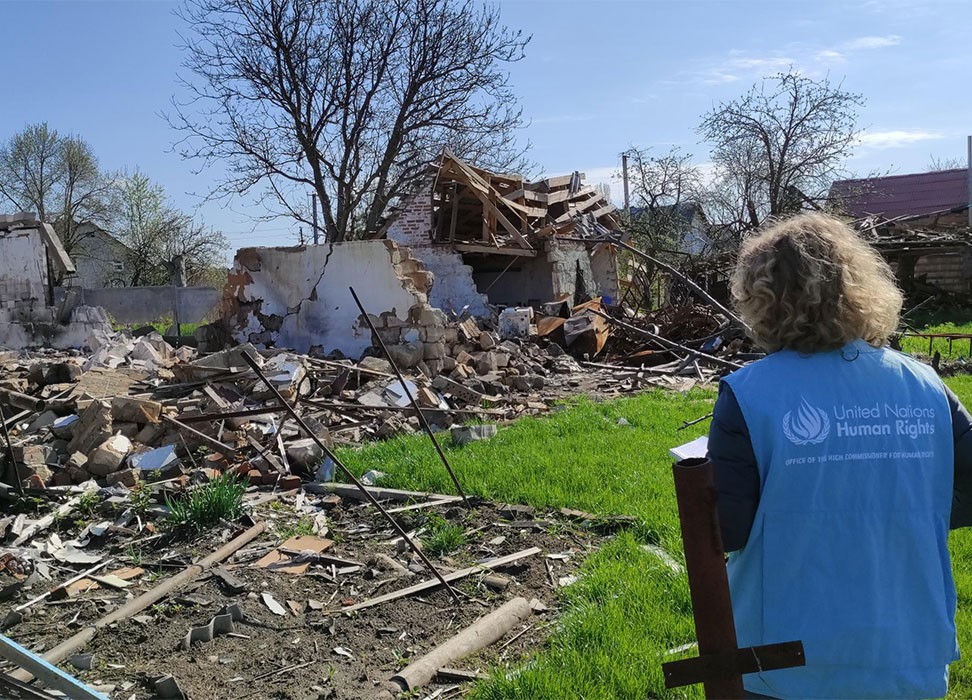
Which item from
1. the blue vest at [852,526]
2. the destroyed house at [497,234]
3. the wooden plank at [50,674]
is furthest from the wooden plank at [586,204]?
the blue vest at [852,526]

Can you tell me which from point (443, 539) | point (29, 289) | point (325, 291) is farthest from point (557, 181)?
point (443, 539)

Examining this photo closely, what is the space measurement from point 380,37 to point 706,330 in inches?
440

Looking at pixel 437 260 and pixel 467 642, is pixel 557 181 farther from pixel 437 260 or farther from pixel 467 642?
pixel 467 642

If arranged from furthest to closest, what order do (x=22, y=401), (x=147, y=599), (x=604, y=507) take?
(x=22, y=401)
(x=604, y=507)
(x=147, y=599)

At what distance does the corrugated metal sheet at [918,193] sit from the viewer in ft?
98.0

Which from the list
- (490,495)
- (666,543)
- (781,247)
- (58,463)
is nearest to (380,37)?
(58,463)

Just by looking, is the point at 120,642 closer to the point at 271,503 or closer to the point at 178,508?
the point at 178,508

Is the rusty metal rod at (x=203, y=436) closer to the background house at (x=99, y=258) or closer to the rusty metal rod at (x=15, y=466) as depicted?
the rusty metal rod at (x=15, y=466)

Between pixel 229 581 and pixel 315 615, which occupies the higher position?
pixel 229 581

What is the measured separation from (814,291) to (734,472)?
18.4 inches

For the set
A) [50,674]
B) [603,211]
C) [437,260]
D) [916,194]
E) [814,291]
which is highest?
[916,194]

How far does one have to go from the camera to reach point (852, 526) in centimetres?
173

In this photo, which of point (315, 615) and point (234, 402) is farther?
point (234, 402)

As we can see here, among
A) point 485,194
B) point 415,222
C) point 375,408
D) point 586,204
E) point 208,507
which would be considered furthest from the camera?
point 586,204
